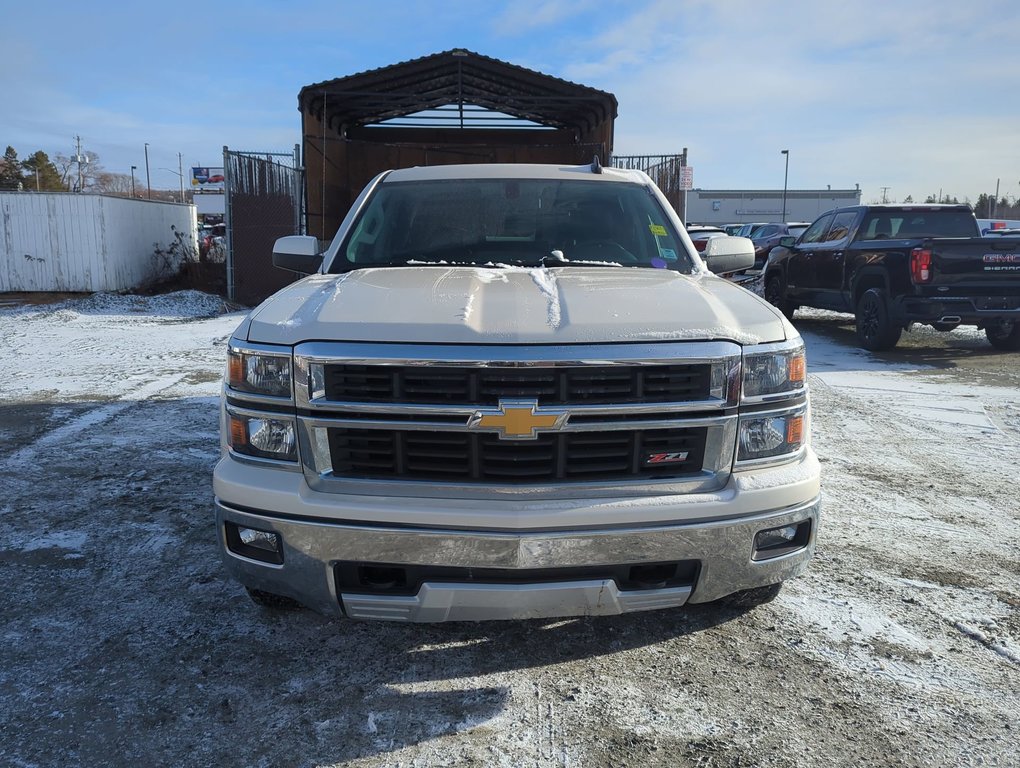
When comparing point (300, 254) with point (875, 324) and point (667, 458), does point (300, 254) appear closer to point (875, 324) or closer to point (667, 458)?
point (667, 458)

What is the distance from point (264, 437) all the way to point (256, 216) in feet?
40.8

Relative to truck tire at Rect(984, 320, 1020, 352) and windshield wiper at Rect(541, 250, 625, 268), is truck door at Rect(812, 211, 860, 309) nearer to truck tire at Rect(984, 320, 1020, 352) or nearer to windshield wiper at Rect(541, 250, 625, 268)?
truck tire at Rect(984, 320, 1020, 352)

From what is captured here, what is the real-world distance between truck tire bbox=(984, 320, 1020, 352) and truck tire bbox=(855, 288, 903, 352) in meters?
1.34

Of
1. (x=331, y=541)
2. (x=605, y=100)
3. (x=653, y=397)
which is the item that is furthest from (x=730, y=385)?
(x=605, y=100)

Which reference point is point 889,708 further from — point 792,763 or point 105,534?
point 105,534

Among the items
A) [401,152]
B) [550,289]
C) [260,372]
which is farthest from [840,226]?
[260,372]

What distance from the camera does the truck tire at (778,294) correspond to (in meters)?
12.8

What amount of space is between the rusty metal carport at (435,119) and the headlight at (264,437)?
371 inches

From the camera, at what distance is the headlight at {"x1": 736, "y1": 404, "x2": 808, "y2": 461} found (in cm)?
260

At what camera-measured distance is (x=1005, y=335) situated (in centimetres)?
1009

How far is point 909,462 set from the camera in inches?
209

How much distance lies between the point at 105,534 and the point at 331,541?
2176mm

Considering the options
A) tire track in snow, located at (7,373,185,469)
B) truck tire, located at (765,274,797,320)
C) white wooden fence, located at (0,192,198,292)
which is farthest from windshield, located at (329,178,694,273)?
white wooden fence, located at (0,192,198,292)

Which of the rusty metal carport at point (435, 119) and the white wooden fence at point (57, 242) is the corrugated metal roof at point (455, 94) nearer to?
the rusty metal carport at point (435, 119)
